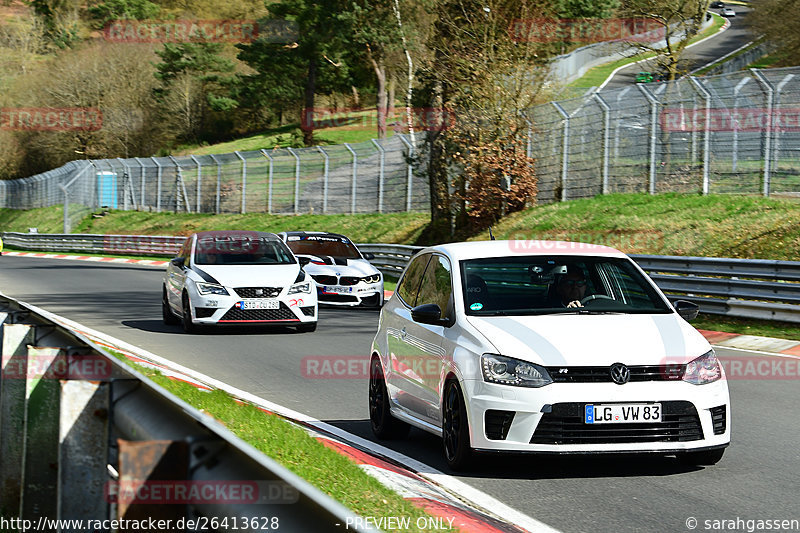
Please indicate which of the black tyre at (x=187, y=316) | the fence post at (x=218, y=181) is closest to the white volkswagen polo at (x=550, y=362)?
the black tyre at (x=187, y=316)

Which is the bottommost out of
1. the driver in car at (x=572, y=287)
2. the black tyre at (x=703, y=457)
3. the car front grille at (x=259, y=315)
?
the car front grille at (x=259, y=315)

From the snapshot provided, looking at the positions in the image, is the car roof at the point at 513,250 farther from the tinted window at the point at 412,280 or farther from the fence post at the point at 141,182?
the fence post at the point at 141,182

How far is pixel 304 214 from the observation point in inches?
1938

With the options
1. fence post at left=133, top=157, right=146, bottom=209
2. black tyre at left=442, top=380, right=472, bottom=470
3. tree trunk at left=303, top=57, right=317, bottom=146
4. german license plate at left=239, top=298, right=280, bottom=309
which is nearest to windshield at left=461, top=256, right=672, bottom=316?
black tyre at left=442, top=380, right=472, bottom=470

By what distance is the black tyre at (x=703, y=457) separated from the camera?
25.1 ft

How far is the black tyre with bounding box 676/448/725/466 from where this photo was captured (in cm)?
765

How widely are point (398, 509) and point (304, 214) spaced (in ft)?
143

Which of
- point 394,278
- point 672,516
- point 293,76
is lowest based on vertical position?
point 394,278

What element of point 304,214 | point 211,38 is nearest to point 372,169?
point 304,214

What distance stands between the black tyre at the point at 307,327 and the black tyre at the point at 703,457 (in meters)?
10.4

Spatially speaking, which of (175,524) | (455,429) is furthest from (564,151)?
(175,524)

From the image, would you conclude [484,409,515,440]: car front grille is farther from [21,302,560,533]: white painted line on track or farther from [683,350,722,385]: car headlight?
[683,350,722,385]: car headlight

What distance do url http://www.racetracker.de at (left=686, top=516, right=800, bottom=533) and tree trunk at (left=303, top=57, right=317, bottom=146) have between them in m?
76.2

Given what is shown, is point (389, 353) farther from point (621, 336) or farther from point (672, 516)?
point (672, 516)
